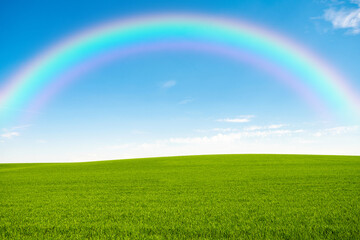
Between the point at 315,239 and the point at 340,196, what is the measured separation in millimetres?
6148

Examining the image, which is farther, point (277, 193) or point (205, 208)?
point (277, 193)

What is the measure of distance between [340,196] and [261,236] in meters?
6.86

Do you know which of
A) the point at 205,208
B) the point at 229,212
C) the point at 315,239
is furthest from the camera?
the point at 205,208

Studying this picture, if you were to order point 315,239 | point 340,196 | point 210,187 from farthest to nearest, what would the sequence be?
1. point 210,187
2. point 340,196
3. point 315,239

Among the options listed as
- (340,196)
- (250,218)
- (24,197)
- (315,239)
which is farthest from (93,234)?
(340,196)

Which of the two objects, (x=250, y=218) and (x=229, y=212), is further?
(x=229, y=212)

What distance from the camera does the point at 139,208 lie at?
897cm

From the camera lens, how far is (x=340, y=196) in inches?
407

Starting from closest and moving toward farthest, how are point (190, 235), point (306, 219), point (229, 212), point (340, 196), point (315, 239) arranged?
point (315, 239)
point (190, 235)
point (306, 219)
point (229, 212)
point (340, 196)

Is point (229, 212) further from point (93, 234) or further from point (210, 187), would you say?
point (210, 187)

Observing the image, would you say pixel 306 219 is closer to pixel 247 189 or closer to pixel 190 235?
pixel 190 235

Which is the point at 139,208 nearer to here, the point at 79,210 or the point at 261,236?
the point at 79,210

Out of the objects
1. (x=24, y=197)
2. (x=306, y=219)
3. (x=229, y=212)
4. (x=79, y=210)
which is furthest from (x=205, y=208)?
(x=24, y=197)

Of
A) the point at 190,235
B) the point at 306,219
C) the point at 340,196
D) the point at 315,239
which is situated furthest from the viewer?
the point at 340,196
